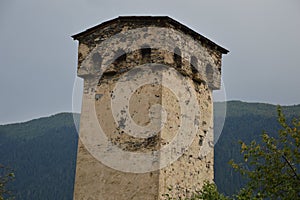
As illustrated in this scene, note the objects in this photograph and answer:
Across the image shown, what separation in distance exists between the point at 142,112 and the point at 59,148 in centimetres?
5050

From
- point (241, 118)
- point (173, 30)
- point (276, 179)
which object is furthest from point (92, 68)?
point (241, 118)

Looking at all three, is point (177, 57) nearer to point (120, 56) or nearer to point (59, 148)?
point (120, 56)

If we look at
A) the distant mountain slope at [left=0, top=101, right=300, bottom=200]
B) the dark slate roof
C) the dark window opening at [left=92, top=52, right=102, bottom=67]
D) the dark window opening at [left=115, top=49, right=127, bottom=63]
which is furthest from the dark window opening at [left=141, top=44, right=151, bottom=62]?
the distant mountain slope at [left=0, top=101, right=300, bottom=200]

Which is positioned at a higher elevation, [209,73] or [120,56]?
[120,56]

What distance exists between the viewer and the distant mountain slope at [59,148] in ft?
115

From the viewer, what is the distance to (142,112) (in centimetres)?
934

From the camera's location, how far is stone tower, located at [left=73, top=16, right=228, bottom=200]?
360 inches

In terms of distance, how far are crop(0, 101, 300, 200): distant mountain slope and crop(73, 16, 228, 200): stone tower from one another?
727 inches

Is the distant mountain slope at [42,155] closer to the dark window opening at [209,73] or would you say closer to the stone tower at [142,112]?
the stone tower at [142,112]

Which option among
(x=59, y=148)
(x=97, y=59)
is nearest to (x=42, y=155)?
(x=59, y=148)

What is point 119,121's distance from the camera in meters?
9.59

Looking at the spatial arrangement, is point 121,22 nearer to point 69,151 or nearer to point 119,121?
point 119,121

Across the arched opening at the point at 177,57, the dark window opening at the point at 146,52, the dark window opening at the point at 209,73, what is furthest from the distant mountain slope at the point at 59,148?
the dark window opening at the point at 146,52

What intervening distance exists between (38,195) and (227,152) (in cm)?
1954
